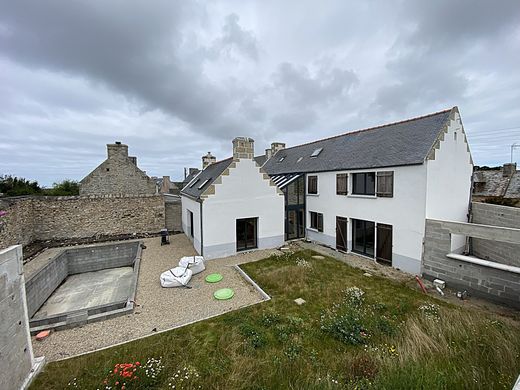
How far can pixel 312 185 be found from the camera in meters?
16.6

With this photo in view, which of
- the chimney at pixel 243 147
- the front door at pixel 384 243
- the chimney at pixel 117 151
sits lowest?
the front door at pixel 384 243

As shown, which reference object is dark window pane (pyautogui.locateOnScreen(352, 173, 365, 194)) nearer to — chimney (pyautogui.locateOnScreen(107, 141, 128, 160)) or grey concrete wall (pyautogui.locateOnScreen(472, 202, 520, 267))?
grey concrete wall (pyautogui.locateOnScreen(472, 202, 520, 267))

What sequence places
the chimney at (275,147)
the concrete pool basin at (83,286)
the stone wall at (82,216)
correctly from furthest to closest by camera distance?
the chimney at (275,147), the stone wall at (82,216), the concrete pool basin at (83,286)

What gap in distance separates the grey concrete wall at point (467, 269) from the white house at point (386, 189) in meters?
0.47

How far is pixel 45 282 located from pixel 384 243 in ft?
55.5

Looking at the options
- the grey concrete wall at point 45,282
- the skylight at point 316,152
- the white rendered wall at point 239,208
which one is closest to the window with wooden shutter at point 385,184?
the white rendered wall at point 239,208

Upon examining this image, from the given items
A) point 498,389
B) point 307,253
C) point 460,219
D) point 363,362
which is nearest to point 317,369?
point 363,362

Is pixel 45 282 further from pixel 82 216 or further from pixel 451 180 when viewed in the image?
pixel 451 180

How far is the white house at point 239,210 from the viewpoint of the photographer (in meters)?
12.5

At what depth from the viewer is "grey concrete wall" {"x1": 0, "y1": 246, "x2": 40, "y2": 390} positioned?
4.23m

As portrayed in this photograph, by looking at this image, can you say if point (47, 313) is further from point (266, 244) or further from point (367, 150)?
point (367, 150)

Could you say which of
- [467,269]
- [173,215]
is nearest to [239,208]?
[173,215]

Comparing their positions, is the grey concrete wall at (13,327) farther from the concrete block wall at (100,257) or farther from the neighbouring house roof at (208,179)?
the concrete block wall at (100,257)

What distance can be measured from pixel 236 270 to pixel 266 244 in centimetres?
368
